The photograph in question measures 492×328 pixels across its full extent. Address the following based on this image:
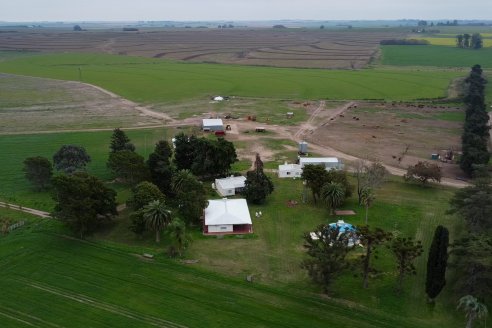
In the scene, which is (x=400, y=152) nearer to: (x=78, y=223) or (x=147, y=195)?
(x=147, y=195)

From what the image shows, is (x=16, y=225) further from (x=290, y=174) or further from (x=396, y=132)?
(x=396, y=132)

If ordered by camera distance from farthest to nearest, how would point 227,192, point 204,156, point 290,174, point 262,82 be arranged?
point 262,82 → point 290,174 → point 204,156 → point 227,192

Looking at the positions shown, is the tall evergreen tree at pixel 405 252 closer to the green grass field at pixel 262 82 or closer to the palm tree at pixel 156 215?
the palm tree at pixel 156 215

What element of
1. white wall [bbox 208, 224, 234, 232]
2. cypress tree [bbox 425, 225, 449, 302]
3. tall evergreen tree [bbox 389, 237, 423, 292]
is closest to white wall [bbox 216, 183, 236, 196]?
white wall [bbox 208, 224, 234, 232]

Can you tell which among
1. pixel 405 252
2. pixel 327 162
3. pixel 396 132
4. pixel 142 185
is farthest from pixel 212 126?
pixel 405 252

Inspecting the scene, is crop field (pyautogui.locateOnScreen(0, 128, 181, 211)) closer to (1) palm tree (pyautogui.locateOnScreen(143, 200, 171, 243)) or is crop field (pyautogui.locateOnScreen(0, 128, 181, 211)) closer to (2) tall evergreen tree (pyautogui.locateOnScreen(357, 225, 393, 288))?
(1) palm tree (pyautogui.locateOnScreen(143, 200, 171, 243))

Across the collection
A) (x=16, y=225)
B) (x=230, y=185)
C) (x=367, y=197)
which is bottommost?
(x=16, y=225)

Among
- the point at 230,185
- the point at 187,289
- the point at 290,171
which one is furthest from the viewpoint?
the point at 290,171
